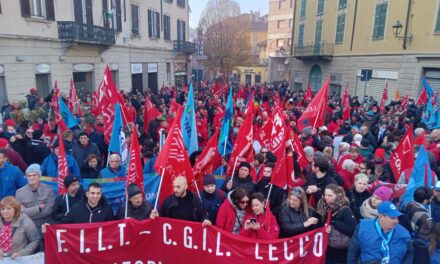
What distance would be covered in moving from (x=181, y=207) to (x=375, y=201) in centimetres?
225

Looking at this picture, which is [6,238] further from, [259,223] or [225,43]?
[225,43]

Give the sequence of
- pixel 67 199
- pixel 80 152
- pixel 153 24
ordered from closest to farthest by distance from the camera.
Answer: pixel 67 199 → pixel 80 152 → pixel 153 24

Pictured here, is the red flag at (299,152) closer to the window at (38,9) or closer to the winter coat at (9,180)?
the winter coat at (9,180)

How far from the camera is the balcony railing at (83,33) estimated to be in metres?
17.2

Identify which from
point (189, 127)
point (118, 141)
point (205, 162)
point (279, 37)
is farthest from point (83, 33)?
point (279, 37)

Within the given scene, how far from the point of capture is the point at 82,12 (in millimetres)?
19031

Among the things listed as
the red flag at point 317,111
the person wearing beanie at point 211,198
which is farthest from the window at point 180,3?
the person wearing beanie at point 211,198

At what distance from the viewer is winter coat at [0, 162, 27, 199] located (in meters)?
4.92

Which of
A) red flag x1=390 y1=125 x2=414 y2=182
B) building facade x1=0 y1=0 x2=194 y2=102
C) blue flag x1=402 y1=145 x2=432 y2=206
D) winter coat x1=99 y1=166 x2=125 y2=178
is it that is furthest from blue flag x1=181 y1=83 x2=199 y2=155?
building facade x1=0 y1=0 x2=194 y2=102

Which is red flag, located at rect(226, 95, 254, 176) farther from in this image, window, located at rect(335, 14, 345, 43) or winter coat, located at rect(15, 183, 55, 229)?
window, located at rect(335, 14, 345, 43)

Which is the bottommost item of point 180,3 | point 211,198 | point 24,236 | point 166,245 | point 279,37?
point 166,245

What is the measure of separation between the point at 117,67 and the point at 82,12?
4.58 m

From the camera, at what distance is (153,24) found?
27.8m

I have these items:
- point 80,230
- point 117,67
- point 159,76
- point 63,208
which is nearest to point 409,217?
point 80,230
